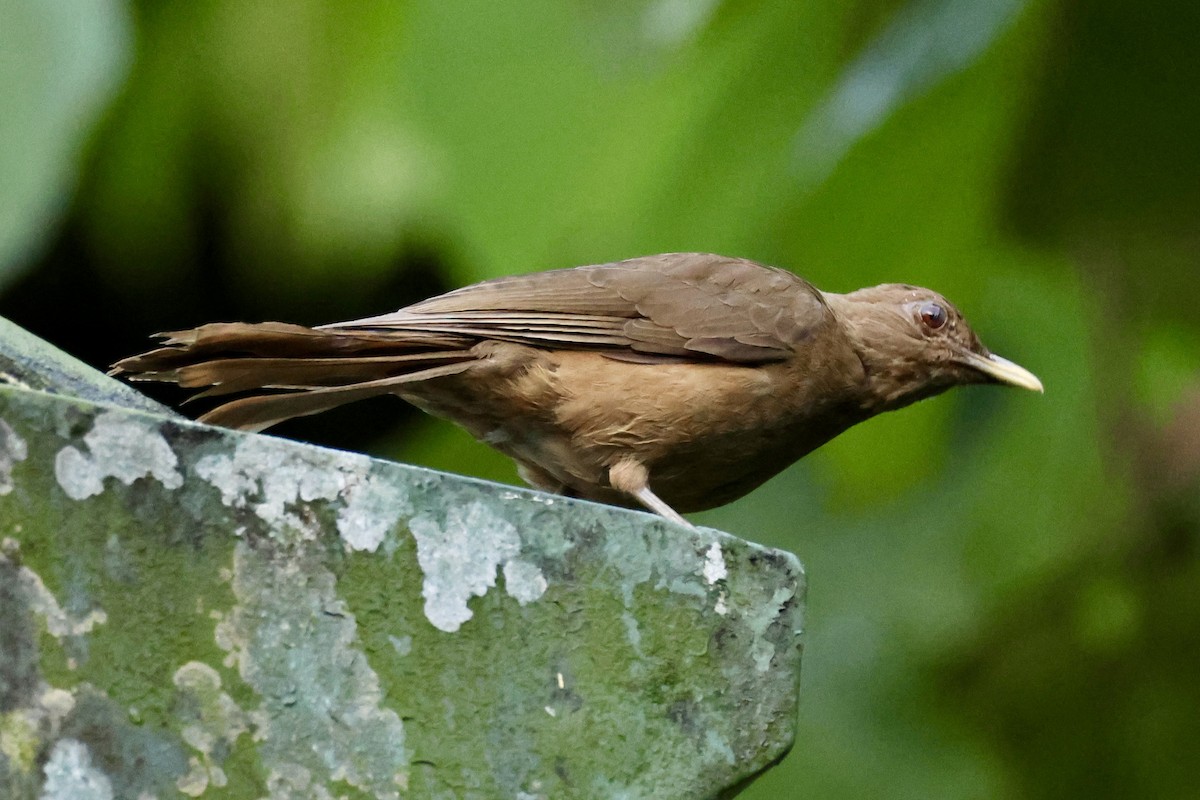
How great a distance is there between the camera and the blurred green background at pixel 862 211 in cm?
275

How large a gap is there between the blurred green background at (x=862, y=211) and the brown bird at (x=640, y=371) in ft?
0.72

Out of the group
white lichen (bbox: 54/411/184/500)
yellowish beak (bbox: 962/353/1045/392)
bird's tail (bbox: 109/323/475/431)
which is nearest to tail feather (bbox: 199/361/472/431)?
bird's tail (bbox: 109/323/475/431)

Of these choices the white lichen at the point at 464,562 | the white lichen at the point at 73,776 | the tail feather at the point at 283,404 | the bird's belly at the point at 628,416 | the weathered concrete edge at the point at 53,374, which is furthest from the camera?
the bird's belly at the point at 628,416

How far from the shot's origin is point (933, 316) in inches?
159

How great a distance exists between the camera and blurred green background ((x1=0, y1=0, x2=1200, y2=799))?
275cm

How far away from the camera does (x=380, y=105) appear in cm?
288

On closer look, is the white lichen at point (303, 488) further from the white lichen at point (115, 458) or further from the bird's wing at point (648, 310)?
the bird's wing at point (648, 310)

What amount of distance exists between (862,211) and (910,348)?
1.33 meters

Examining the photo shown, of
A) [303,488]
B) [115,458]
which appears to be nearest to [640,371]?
[303,488]

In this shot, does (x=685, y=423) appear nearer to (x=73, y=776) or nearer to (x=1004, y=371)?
(x=1004, y=371)

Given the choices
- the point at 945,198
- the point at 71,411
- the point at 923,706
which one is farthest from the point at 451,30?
the point at 923,706

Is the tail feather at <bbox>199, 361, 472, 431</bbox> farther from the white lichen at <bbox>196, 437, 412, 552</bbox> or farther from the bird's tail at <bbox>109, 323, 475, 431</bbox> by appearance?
the white lichen at <bbox>196, 437, 412, 552</bbox>

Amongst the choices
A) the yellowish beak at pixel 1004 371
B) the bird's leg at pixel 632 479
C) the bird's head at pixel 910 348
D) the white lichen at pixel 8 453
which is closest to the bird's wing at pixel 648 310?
the bird's head at pixel 910 348

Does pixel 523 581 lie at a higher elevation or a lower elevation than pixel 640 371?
lower
